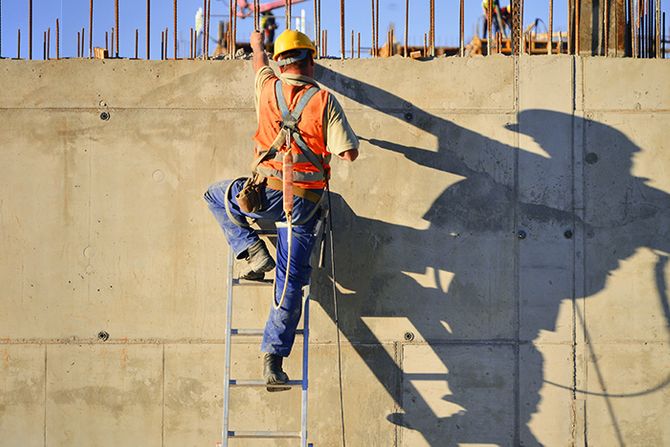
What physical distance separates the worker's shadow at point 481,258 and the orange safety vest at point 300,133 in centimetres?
79

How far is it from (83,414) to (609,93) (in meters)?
4.84

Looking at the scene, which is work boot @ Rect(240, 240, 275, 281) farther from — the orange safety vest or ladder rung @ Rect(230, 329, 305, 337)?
the orange safety vest

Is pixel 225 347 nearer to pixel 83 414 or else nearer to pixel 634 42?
pixel 83 414

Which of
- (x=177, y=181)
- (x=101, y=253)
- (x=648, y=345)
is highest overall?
(x=177, y=181)

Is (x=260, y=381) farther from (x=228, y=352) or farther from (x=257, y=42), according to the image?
(x=257, y=42)

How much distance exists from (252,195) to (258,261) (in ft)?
1.62

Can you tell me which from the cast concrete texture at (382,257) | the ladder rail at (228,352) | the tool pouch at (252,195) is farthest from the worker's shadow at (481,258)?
the tool pouch at (252,195)

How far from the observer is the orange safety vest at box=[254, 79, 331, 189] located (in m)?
6.30

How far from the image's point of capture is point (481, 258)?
7160mm

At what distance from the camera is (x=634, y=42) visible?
7.77m

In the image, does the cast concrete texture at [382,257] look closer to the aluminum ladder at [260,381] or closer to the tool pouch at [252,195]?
the aluminum ladder at [260,381]

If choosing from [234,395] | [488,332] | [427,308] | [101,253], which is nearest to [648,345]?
[488,332]

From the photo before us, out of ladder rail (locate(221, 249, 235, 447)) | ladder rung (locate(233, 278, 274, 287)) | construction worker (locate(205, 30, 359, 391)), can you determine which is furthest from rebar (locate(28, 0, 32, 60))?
ladder rung (locate(233, 278, 274, 287))

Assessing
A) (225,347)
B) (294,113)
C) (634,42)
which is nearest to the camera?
(294,113)
